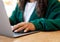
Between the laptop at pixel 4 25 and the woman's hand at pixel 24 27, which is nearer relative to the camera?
the laptop at pixel 4 25

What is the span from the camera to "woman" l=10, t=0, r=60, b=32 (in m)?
0.85

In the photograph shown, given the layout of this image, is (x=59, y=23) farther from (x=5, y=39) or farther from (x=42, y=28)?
(x=5, y=39)

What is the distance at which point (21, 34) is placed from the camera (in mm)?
762

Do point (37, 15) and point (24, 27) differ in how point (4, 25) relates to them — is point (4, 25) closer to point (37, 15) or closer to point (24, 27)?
point (24, 27)

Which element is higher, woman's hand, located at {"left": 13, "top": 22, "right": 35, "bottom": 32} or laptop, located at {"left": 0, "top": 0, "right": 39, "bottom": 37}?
laptop, located at {"left": 0, "top": 0, "right": 39, "bottom": 37}

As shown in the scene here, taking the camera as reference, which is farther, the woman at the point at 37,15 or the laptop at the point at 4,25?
the woman at the point at 37,15

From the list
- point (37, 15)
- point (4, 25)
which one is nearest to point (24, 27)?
point (4, 25)

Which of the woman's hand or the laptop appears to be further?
the woman's hand

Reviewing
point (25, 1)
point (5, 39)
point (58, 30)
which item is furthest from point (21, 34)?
point (25, 1)

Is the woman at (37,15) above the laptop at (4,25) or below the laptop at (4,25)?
below

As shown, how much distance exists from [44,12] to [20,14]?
0.23 m

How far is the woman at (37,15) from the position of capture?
85cm

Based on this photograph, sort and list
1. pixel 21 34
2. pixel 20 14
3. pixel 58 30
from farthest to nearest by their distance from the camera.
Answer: pixel 20 14 < pixel 58 30 < pixel 21 34

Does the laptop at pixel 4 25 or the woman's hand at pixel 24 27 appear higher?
the laptop at pixel 4 25
